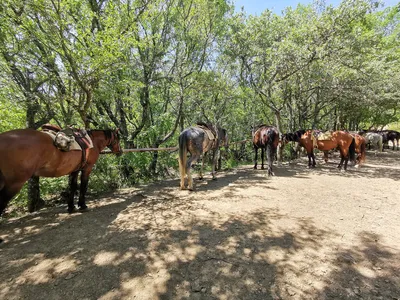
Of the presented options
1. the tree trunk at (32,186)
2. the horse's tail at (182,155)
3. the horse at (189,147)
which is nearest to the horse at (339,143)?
the horse at (189,147)

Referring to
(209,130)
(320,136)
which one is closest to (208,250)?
(209,130)

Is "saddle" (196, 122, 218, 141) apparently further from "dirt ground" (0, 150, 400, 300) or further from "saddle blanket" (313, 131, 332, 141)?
"saddle blanket" (313, 131, 332, 141)

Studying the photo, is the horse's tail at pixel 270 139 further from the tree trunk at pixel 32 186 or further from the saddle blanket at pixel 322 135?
the tree trunk at pixel 32 186

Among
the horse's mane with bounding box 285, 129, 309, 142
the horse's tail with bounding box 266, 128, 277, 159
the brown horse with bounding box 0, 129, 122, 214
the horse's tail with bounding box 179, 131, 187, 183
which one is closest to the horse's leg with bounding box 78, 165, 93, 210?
the brown horse with bounding box 0, 129, 122, 214

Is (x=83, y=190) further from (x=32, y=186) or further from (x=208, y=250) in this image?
(x=208, y=250)

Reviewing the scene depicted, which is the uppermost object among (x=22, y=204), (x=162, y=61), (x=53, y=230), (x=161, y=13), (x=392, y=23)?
(x=392, y=23)

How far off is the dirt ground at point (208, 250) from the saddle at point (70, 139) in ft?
4.53

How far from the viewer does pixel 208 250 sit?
9.43 ft

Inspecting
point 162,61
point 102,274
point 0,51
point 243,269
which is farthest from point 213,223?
point 162,61

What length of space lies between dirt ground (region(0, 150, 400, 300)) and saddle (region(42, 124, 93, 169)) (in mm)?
1380

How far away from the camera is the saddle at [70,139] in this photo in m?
3.66

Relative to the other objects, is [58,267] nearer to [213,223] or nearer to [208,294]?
[208,294]

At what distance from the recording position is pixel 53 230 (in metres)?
3.49

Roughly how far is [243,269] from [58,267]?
2320 mm
